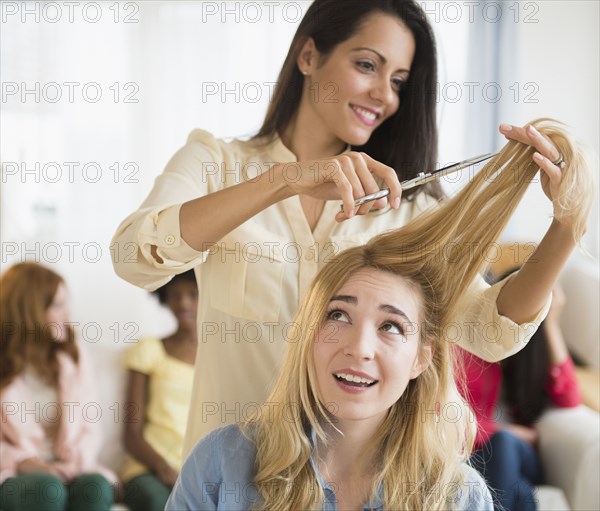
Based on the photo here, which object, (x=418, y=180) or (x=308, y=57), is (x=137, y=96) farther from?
(x=418, y=180)

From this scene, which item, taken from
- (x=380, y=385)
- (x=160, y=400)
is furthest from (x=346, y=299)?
(x=160, y=400)

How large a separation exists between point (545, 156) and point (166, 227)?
22.1 inches

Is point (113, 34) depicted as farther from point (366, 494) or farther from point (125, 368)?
point (366, 494)

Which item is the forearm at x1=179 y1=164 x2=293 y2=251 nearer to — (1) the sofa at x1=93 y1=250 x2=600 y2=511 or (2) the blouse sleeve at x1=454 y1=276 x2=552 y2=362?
(2) the blouse sleeve at x1=454 y1=276 x2=552 y2=362

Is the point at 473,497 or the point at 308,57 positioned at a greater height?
the point at 308,57

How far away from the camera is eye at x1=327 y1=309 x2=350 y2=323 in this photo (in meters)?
1.23

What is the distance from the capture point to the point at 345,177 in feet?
3.50

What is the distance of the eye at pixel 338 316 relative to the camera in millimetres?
1228

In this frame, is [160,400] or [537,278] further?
[160,400]

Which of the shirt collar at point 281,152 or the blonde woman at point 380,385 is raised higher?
the shirt collar at point 281,152

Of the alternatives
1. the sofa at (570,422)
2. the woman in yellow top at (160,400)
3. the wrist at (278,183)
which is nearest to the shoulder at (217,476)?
the wrist at (278,183)

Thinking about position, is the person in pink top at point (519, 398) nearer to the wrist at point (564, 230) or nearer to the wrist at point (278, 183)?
the wrist at point (564, 230)

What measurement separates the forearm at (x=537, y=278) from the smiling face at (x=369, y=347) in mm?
143

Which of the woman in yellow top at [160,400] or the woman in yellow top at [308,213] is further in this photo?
the woman in yellow top at [160,400]
